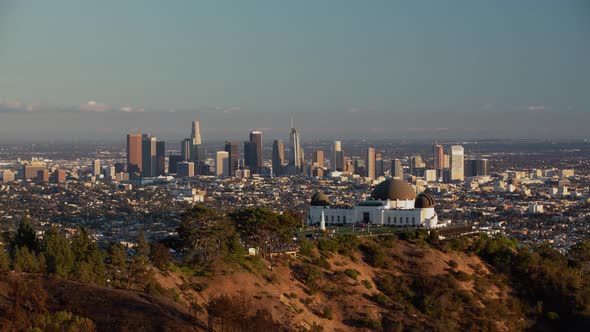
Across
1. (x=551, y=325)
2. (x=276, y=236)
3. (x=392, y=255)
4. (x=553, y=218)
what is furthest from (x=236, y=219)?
(x=553, y=218)

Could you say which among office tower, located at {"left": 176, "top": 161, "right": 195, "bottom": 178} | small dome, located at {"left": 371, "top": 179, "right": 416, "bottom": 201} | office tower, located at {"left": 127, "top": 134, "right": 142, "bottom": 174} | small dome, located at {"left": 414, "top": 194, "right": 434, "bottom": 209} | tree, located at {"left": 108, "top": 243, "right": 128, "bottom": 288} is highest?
small dome, located at {"left": 371, "top": 179, "right": 416, "bottom": 201}

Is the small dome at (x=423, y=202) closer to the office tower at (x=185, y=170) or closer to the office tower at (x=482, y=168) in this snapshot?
the office tower at (x=185, y=170)

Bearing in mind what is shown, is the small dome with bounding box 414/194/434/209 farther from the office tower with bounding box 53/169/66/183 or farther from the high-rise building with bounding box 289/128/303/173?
the high-rise building with bounding box 289/128/303/173

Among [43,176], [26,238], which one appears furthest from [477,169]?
[26,238]

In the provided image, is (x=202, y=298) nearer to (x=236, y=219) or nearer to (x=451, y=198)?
(x=236, y=219)

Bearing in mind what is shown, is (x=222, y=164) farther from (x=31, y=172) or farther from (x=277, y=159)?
(x=31, y=172)

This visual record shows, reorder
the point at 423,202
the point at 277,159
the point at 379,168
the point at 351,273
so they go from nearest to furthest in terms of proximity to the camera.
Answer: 1. the point at 351,273
2. the point at 423,202
3. the point at 379,168
4. the point at 277,159

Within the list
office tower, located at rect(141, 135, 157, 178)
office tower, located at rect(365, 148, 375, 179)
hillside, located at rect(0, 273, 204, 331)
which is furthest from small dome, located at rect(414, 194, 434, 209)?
office tower, located at rect(141, 135, 157, 178)
